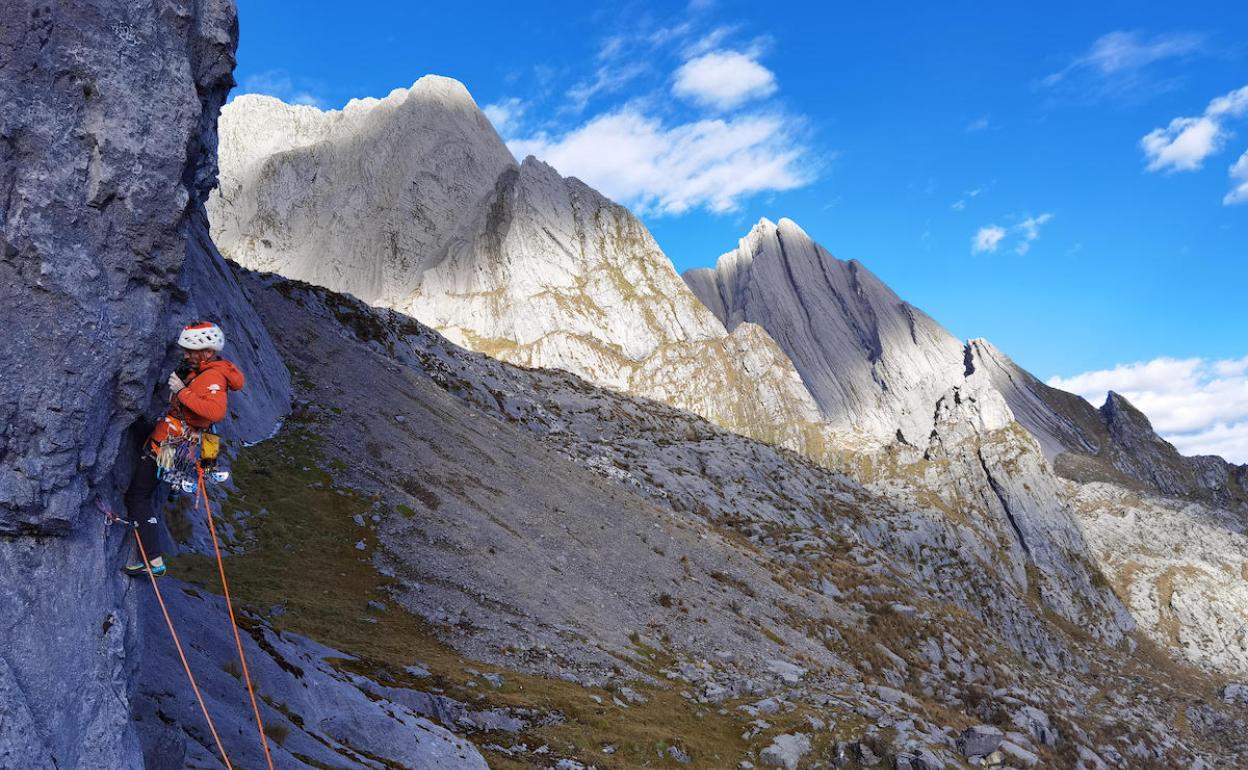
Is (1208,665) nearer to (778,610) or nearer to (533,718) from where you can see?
(778,610)

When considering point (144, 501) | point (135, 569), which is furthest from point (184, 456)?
point (135, 569)

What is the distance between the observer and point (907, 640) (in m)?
54.4

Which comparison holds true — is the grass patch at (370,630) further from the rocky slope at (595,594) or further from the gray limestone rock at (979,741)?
the gray limestone rock at (979,741)

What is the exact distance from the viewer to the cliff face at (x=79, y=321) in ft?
30.4

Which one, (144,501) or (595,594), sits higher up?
(144,501)

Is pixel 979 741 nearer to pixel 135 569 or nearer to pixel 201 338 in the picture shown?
pixel 135 569

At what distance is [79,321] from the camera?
9828 mm

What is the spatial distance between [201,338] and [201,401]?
102 cm

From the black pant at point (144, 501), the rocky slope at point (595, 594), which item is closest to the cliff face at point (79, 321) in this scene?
the black pant at point (144, 501)

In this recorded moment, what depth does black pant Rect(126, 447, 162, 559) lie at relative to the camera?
37.1 feet

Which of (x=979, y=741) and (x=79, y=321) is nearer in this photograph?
(x=79, y=321)

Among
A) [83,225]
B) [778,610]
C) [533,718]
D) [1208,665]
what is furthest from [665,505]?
[1208,665]

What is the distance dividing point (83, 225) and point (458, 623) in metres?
24.7

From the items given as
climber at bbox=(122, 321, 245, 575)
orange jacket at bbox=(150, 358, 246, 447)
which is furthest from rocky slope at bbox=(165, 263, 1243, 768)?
orange jacket at bbox=(150, 358, 246, 447)
